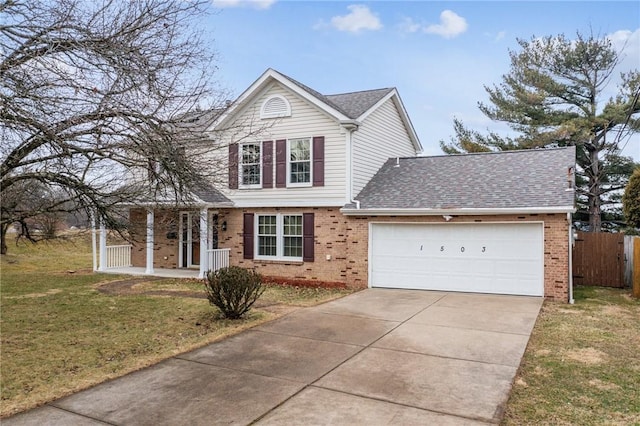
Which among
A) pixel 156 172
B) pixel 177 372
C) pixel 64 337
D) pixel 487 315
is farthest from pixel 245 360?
pixel 487 315

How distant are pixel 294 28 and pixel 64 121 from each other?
9721 millimetres

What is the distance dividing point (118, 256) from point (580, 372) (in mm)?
16688

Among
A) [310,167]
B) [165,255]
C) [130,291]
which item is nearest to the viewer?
[130,291]

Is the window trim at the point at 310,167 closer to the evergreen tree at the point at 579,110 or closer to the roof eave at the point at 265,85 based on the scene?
the roof eave at the point at 265,85

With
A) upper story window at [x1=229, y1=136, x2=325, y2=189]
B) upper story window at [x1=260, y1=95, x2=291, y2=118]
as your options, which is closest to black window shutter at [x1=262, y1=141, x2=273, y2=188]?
upper story window at [x1=229, y1=136, x2=325, y2=189]

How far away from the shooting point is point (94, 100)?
553 cm

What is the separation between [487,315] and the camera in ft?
31.0

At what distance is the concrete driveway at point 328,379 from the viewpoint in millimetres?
4574

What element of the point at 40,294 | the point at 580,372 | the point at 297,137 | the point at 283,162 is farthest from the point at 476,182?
the point at 40,294

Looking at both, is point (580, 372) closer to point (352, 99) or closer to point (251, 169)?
point (251, 169)

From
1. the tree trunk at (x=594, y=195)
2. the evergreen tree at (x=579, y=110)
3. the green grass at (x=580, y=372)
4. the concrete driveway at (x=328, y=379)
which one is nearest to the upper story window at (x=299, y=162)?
the concrete driveway at (x=328, y=379)

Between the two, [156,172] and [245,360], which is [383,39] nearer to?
[156,172]

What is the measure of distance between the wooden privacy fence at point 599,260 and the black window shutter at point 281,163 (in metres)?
9.75

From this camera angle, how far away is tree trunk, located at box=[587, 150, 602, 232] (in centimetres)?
2248
